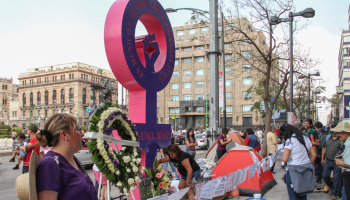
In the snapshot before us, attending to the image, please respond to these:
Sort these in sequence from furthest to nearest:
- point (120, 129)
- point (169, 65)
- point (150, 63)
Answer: point (169, 65)
point (150, 63)
point (120, 129)

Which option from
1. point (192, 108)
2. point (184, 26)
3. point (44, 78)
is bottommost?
point (192, 108)

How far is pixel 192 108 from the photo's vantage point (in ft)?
196

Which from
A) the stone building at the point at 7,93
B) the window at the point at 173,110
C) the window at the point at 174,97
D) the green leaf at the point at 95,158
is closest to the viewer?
the green leaf at the point at 95,158

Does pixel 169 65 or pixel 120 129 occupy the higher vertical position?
pixel 169 65

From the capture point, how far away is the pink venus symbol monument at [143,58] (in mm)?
5340

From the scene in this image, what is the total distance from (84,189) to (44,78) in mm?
104000

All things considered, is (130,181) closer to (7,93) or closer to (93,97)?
(93,97)

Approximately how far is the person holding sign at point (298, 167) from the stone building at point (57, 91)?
264 feet

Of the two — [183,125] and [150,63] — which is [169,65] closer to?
[150,63]

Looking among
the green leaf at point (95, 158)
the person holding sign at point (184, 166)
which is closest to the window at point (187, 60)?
the person holding sign at point (184, 166)

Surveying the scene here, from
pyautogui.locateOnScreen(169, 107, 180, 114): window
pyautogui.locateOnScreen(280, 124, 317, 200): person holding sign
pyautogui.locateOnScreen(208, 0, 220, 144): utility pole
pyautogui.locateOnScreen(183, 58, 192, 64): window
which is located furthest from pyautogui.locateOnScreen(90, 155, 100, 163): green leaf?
pyautogui.locateOnScreen(183, 58, 192, 64): window

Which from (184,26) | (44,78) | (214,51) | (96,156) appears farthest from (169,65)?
(44,78)

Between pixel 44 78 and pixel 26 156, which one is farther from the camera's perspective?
pixel 44 78

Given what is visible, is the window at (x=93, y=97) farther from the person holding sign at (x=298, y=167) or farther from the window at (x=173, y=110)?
the person holding sign at (x=298, y=167)
